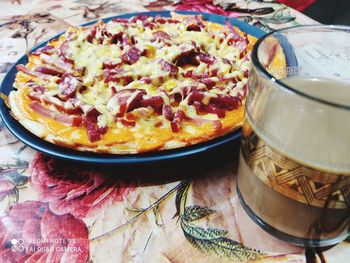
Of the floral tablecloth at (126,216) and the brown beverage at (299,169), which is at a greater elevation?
the brown beverage at (299,169)

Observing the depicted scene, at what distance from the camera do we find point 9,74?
1.04 metres

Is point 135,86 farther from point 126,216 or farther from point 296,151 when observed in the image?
point 296,151

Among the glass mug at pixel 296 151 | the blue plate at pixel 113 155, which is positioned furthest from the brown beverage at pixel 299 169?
the blue plate at pixel 113 155

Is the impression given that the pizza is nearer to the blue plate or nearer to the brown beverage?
the blue plate

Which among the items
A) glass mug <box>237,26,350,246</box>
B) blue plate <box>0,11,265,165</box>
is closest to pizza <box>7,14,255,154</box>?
blue plate <box>0,11,265,165</box>

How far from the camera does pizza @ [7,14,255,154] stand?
31.1 inches

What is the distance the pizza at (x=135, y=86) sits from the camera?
79 centimetres

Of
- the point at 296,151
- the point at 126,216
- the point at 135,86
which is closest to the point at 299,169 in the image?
the point at 296,151

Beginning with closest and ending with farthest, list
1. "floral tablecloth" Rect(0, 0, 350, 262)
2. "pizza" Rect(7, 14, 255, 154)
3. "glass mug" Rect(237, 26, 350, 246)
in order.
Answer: "glass mug" Rect(237, 26, 350, 246), "floral tablecloth" Rect(0, 0, 350, 262), "pizza" Rect(7, 14, 255, 154)

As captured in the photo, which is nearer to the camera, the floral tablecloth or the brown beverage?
the brown beverage

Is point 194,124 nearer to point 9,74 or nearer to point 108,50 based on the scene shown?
point 108,50

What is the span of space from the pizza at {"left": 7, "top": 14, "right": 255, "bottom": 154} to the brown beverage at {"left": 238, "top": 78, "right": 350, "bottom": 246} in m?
0.19

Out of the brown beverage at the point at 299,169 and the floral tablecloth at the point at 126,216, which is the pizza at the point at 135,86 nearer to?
the floral tablecloth at the point at 126,216

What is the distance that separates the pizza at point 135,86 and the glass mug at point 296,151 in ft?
0.62
